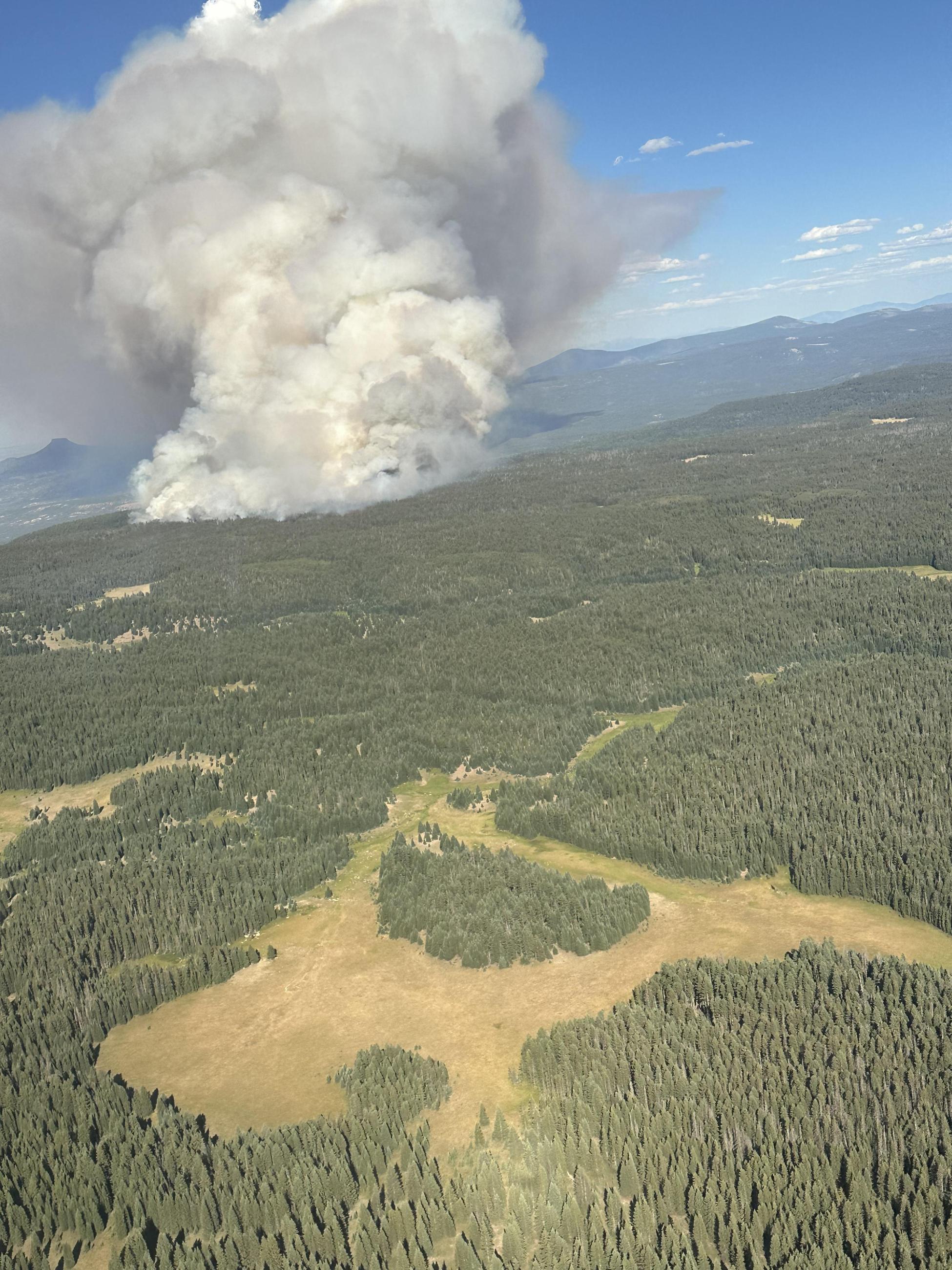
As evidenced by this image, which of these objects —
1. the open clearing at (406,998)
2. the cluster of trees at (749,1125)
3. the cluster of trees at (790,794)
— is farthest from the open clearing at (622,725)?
the cluster of trees at (749,1125)

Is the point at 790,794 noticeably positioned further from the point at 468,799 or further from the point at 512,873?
the point at 468,799

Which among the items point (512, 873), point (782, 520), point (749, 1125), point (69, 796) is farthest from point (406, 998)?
point (782, 520)

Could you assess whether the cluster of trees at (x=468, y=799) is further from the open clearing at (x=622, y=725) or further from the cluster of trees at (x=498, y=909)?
the cluster of trees at (x=498, y=909)

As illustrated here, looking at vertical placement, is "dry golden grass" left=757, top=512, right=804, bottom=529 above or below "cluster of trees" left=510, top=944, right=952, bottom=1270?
above

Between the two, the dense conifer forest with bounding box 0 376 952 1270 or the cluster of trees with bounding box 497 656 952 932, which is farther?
A: the cluster of trees with bounding box 497 656 952 932

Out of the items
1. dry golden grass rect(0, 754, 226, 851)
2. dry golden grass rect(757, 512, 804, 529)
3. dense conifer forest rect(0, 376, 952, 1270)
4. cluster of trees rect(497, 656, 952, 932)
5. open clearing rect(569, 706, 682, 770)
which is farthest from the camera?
dry golden grass rect(757, 512, 804, 529)

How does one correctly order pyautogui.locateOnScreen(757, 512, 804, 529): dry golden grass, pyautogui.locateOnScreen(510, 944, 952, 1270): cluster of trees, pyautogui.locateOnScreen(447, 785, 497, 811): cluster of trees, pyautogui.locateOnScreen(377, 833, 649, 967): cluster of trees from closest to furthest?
pyautogui.locateOnScreen(510, 944, 952, 1270): cluster of trees < pyautogui.locateOnScreen(377, 833, 649, 967): cluster of trees < pyautogui.locateOnScreen(447, 785, 497, 811): cluster of trees < pyautogui.locateOnScreen(757, 512, 804, 529): dry golden grass

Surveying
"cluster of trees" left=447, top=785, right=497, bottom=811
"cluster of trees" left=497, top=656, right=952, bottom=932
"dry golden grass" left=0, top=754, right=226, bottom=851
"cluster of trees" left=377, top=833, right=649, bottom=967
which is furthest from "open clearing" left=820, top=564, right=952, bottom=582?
"dry golden grass" left=0, top=754, right=226, bottom=851

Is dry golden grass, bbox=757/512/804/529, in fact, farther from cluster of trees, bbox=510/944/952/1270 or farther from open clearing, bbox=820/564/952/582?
cluster of trees, bbox=510/944/952/1270
